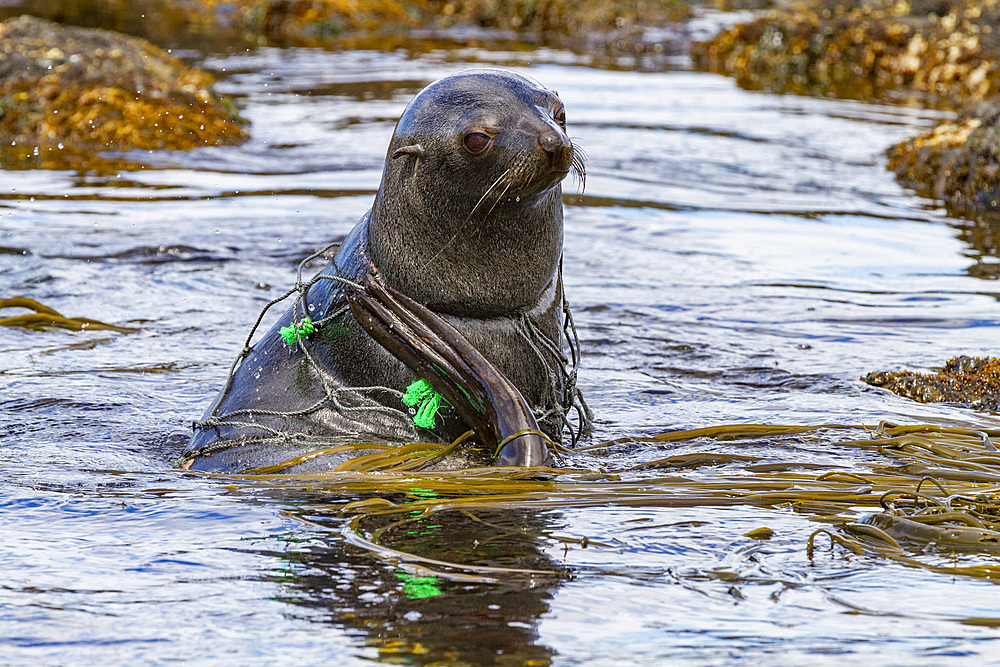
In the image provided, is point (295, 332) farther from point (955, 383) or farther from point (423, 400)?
point (955, 383)

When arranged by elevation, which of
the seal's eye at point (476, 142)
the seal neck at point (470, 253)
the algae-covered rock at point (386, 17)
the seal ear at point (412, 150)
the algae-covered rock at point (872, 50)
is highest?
the algae-covered rock at point (386, 17)

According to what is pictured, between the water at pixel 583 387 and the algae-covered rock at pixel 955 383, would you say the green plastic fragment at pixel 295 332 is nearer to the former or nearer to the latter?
the water at pixel 583 387

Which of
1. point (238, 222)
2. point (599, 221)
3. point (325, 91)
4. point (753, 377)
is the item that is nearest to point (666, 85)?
point (325, 91)

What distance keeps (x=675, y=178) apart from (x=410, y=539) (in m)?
8.49

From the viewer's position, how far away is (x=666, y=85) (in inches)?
707

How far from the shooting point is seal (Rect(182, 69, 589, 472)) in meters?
4.38

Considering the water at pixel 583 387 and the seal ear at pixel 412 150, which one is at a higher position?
the seal ear at pixel 412 150

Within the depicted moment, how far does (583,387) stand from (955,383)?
1776mm

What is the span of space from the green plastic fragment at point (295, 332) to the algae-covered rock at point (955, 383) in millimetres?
3002

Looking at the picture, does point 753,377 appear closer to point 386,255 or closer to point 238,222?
point 386,255

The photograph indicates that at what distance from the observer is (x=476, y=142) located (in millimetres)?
4344

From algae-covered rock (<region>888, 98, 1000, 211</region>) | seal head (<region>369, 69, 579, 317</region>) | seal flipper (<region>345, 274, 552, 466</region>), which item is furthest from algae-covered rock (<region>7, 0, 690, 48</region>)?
seal flipper (<region>345, 274, 552, 466</region>)

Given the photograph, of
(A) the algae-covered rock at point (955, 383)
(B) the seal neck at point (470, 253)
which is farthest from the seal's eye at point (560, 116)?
(A) the algae-covered rock at point (955, 383)

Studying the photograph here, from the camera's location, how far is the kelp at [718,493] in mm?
3906
